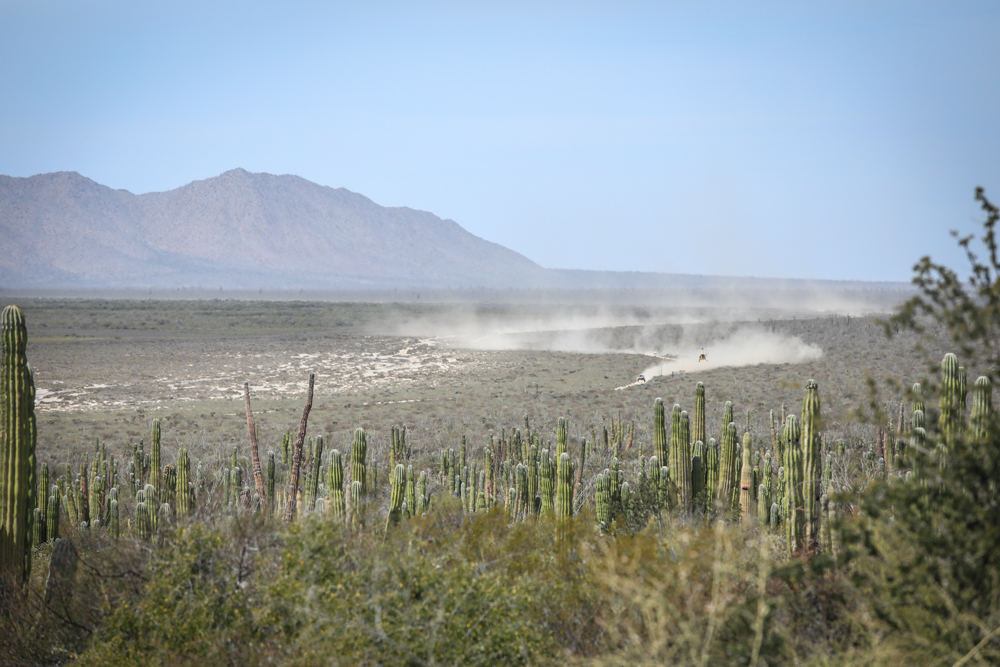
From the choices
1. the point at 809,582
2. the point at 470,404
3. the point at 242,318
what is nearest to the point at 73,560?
the point at 809,582

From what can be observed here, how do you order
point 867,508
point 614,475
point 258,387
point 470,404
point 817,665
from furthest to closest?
point 258,387 → point 470,404 → point 614,475 → point 867,508 → point 817,665

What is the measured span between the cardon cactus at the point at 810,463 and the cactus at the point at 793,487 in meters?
0.08

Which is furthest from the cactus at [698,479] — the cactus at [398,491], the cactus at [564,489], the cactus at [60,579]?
the cactus at [60,579]

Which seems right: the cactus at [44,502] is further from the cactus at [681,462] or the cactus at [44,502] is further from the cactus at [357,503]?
the cactus at [681,462]

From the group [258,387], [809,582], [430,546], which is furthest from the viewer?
[258,387]

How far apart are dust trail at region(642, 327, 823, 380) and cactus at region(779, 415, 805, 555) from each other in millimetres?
32330

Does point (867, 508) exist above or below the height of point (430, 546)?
above

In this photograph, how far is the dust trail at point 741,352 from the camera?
149 ft

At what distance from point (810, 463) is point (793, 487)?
51cm

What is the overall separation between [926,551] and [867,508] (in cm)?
53

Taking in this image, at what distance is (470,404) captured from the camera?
3522 cm

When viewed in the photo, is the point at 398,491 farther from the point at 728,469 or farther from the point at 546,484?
the point at 728,469

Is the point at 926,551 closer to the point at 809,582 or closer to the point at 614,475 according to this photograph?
the point at 809,582

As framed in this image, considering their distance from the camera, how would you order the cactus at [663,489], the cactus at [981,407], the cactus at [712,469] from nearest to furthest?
the cactus at [981,407]
the cactus at [663,489]
the cactus at [712,469]
